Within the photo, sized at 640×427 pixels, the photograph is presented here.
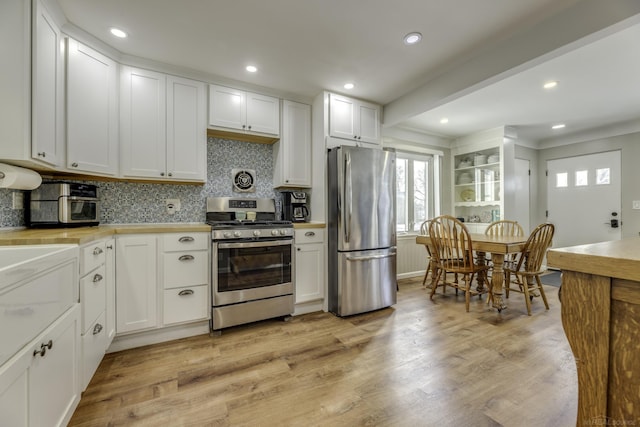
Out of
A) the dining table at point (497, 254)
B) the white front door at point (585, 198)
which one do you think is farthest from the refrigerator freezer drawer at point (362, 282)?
the white front door at point (585, 198)

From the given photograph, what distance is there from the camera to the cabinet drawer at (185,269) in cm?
222

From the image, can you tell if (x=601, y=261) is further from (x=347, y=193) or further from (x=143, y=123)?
(x=143, y=123)

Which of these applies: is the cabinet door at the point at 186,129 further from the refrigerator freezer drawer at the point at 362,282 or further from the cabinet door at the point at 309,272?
the refrigerator freezer drawer at the point at 362,282

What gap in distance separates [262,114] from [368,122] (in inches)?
49.5

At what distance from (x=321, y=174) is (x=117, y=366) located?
2347 mm

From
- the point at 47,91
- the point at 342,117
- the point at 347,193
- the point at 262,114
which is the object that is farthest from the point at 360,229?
the point at 47,91

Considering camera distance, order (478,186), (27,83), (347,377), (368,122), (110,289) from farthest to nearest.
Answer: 1. (478,186)
2. (368,122)
3. (110,289)
4. (347,377)
5. (27,83)

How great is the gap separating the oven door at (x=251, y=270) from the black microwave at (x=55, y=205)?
1.04 m

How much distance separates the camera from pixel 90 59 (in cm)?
210

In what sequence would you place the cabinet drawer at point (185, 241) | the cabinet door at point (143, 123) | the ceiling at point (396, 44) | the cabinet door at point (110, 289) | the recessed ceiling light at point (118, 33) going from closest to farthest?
the ceiling at point (396, 44), the cabinet door at point (110, 289), the recessed ceiling light at point (118, 33), the cabinet drawer at point (185, 241), the cabinet door at point (143, 123)

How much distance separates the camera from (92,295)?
5.34 ft

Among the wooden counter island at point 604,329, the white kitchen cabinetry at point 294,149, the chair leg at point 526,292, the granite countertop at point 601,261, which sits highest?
the white kitchen cabinetry at point 294,149

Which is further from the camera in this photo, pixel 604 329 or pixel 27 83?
pixel 27 83

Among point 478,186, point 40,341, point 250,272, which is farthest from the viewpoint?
point 478,186
